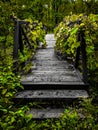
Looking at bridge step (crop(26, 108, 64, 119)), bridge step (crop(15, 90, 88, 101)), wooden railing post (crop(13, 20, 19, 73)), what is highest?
wooden railing post (crop(13, 20, 19, 73))

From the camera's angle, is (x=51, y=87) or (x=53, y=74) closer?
(x=51, y=87)

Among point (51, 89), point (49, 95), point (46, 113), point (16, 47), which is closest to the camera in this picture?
point (46, 113)

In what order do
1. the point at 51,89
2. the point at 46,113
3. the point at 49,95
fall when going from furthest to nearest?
the point at 51,89 → the point at 49,95 → the point at 46,113

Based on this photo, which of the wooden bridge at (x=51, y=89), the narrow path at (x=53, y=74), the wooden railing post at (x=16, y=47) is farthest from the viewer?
the wooden railing post at (x=16, y=47)

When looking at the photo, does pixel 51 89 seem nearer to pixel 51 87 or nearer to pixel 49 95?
pixel 51 87

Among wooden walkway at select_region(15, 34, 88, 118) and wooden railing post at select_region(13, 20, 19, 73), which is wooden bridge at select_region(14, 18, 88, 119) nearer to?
wooden walkway at select_region(15, 34, 88, 118)

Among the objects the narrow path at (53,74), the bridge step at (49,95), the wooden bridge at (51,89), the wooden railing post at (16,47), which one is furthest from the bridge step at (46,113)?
the wooden railing post at (16,47)

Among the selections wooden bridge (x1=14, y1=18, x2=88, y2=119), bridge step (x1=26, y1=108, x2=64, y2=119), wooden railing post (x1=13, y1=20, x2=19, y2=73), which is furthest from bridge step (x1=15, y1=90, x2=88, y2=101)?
wooden railing post (x1=13, y1=20, x2=19, y2=73)

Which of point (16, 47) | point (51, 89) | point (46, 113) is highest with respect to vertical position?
point (16, 47)

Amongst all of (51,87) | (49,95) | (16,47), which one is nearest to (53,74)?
(51,87)

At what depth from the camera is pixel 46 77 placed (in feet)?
20.8

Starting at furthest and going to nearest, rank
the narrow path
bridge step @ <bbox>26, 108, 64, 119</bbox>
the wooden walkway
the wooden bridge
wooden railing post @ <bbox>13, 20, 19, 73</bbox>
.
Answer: wooden railing post @ <bbox>13, 20, 19, 73</bbox> < the narrow path < the wooden walkway < the wooden bridge < bridge step @ <bbox>26, 108, 64, 119</bbox>

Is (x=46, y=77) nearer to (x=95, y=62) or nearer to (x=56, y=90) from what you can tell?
(x=56, y=90)

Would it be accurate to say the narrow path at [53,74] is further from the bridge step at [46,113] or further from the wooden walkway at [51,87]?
the bridge step at [46,113]
